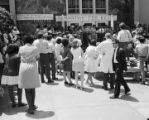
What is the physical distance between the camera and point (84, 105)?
7676mm

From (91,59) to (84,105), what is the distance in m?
2.09

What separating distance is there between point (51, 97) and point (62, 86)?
125 centimetres

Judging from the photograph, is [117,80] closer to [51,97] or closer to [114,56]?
[114,56]

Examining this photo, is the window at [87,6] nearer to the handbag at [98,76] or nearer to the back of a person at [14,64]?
the handbag at [98,76]

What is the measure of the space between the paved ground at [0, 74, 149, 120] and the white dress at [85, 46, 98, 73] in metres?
0.65

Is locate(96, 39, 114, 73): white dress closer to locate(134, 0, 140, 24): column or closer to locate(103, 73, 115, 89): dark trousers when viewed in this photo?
locate(103, 73, 115, 89): dark trousers

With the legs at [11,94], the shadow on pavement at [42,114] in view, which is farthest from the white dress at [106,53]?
the legs at [11,94]

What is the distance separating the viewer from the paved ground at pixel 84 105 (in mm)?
6910

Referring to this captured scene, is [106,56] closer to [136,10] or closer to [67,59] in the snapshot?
[67,59]

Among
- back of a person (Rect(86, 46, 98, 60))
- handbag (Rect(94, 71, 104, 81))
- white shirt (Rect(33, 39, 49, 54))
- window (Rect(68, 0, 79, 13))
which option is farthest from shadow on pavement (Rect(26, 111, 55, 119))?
window (Rect(68, 0, 79, 13))

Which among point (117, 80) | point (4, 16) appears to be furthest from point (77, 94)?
point (4, 16)

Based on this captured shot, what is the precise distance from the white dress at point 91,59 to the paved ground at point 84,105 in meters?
0.65

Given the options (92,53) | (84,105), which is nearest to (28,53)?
(84,105)

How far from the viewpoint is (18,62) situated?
7.46 meters
